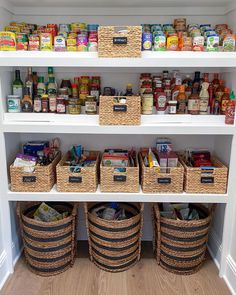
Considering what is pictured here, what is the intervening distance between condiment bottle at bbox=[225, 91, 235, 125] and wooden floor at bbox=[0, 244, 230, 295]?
0.96 m

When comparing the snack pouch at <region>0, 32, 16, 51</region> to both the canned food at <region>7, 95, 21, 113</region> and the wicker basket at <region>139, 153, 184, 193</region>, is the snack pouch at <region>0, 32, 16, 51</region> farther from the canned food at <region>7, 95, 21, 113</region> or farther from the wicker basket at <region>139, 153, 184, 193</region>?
the wicker basket at <region>139, 153, 184, 193</region>

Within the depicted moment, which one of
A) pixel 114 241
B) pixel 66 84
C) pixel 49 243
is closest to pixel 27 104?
pixel 66 84

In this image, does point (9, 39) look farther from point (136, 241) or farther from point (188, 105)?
point (136, 241)

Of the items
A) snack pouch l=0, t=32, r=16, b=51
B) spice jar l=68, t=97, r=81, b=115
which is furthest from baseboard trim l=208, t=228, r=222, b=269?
snack pouch l=0, t=32, r=16, b=51

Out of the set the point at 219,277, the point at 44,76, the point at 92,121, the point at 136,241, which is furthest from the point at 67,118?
the point at 219,277

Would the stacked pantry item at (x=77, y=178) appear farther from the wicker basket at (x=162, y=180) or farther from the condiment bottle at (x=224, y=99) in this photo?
the condiment bottle at (x=224, y=99)

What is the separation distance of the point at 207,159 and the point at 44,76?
1.20m

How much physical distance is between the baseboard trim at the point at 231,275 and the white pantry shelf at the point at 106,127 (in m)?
0.77

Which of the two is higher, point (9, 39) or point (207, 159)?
point (9, 39)

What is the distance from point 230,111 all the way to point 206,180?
0.41 m

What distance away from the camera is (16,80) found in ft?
6.02

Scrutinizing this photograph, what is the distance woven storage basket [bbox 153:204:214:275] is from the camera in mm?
1790

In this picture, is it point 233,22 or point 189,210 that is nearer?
point 233,22

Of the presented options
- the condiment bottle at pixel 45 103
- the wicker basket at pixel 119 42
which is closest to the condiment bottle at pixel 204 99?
the wicker basket at pixel 119 42
